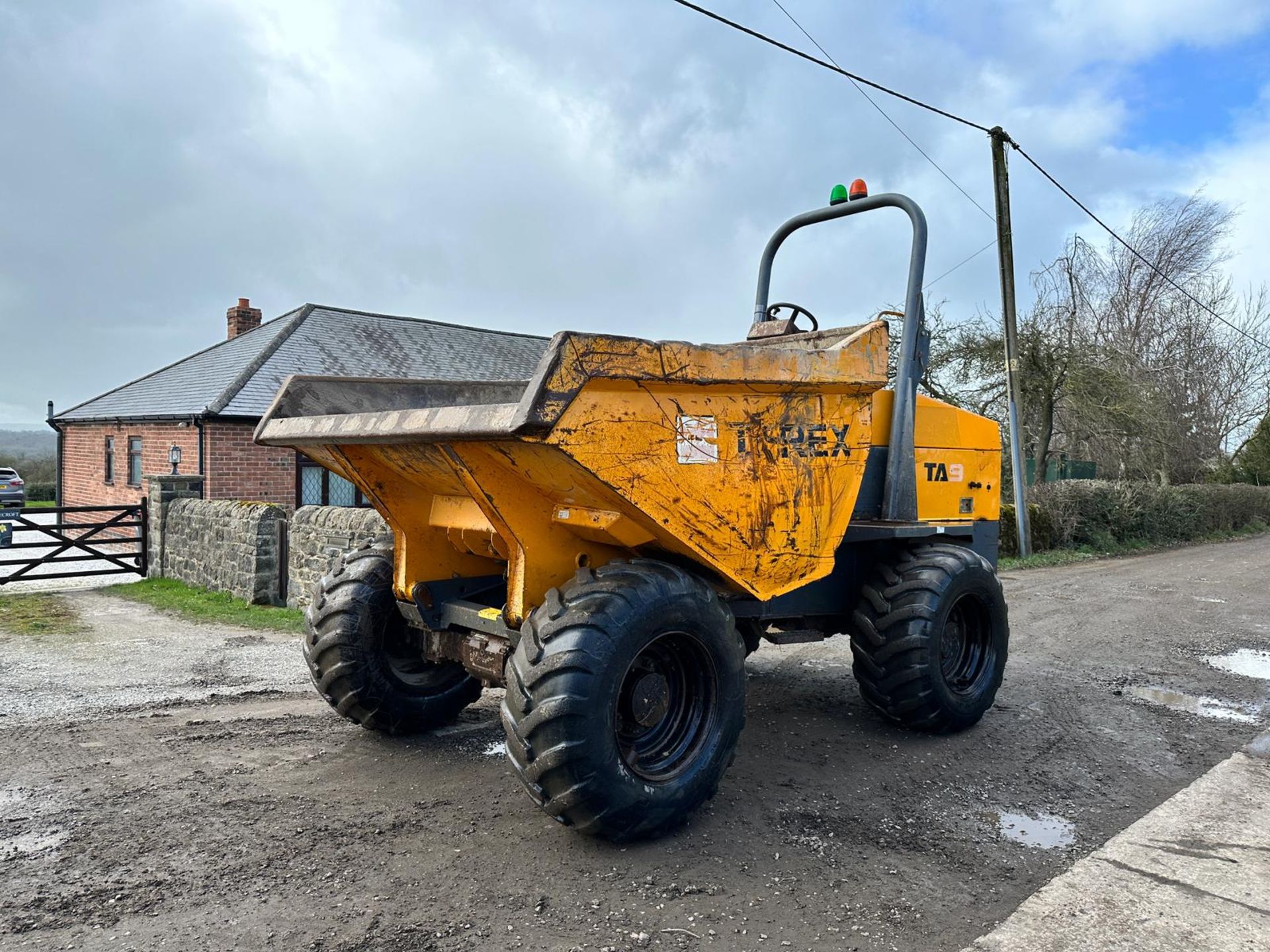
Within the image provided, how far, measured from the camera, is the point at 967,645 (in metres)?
5.54

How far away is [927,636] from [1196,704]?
2.59 meters

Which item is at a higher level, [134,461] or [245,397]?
[245,397]

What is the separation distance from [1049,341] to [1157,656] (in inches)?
452

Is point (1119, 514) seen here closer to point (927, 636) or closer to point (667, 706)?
point (927, 636)

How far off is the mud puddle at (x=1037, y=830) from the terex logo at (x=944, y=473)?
6.71 ft

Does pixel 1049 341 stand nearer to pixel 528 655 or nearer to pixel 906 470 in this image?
pixel 906 470

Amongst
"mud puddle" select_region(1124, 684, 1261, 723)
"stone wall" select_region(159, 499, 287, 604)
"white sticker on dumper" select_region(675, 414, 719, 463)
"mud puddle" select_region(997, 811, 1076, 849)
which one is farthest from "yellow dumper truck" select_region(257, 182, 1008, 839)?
"stone wall" select_region(159, 499, 287, 604)

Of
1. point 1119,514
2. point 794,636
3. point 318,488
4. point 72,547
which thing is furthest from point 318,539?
point 1119,514

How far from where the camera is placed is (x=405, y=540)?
4.67 metres

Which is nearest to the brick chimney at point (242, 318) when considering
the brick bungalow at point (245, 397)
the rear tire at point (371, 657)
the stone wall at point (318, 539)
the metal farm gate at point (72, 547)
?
the brick bungalow at point (245, 397)

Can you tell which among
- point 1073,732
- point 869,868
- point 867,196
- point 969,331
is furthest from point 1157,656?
point 969,331

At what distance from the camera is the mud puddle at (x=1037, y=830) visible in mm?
3904

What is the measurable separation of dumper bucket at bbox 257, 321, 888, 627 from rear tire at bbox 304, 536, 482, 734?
33cm

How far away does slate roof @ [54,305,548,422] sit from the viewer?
Answer: 18000 mm
